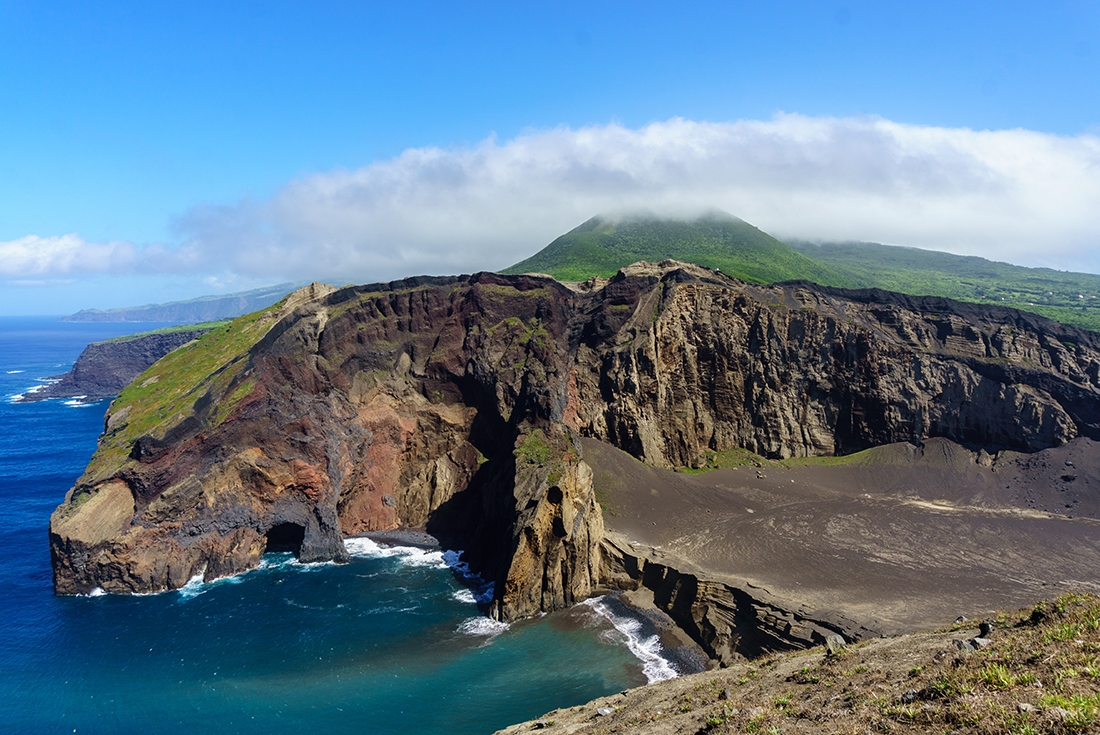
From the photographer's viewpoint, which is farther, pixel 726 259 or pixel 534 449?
pixel 726 259

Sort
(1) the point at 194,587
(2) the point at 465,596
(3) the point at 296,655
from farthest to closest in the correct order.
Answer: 1. (1) the point at 194,587
2. (2) the point at 465,596
3. (3) the point at 296,655

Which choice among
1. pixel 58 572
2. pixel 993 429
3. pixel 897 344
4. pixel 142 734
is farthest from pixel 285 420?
pixel 993 429

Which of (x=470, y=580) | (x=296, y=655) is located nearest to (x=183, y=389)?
(x=296, y=655)

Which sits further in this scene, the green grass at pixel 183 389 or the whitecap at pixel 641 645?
the green grass at pixel 183 389

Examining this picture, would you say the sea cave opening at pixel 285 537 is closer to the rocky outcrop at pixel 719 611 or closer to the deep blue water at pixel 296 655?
the deep blue water at pixel 296 655

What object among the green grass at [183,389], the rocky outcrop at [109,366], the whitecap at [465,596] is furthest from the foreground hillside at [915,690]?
the rocky outcrop at [109,366]

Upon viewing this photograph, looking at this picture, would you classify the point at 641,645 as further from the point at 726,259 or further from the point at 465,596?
the point at 726,259
